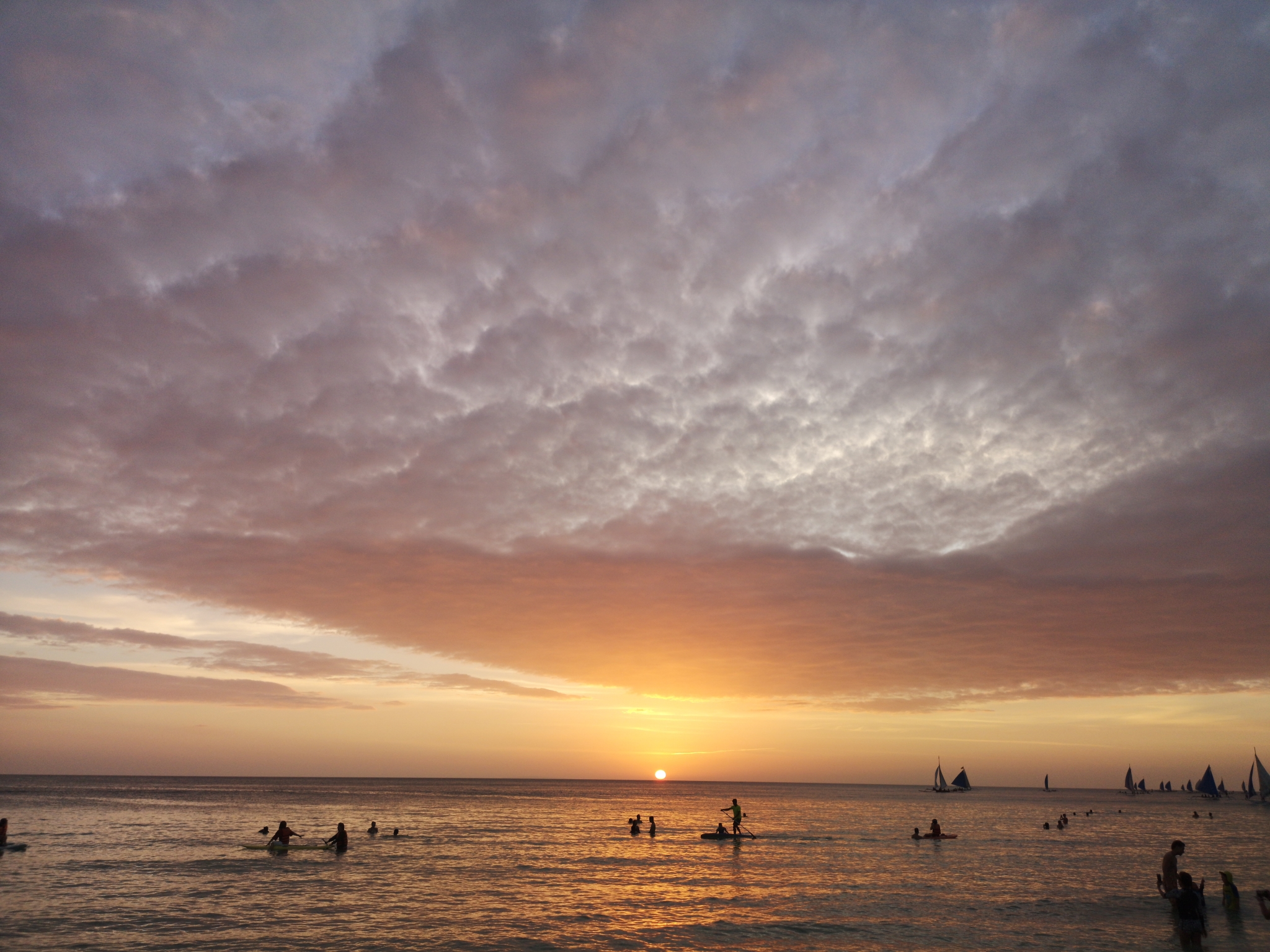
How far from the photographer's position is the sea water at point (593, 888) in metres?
27.0

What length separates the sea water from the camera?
27.0m

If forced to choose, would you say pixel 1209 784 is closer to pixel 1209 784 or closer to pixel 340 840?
pixel 1209 784

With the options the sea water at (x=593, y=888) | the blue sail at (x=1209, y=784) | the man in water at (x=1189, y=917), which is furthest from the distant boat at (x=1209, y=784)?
the man in water at (x=1189, y=917)

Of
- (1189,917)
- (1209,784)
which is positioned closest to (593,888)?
(1189,917)

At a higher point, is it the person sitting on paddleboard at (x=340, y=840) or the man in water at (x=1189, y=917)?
the man in water at (x=1189, y=917)

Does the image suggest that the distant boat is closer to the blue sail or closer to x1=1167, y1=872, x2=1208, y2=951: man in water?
the blue sail

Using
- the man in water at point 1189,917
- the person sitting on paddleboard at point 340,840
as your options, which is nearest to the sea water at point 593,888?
the person sitting on paddleboard at point 340,840

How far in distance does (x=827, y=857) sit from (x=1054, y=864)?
1478 centimetres

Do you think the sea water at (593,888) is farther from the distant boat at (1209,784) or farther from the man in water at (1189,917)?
the distant boat at (1209,784)

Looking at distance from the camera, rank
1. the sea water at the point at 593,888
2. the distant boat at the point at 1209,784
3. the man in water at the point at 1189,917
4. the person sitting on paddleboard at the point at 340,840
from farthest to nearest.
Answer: the distant boat at the point at 1209,784
the person sitting on paddleboard at the point at 340,840
the sea water at the point at 593,888
the man in water at the point at 1189,917

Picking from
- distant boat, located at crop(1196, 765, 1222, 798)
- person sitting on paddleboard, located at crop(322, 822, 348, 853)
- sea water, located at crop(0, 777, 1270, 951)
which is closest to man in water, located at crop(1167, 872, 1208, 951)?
sea water, located at crop(0, 777, 1270, 951)

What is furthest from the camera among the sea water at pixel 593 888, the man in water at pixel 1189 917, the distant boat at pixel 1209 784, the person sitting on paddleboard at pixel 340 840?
the distant boat at pixel 1209 784

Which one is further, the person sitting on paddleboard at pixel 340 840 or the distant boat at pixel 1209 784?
the distant boat at pixel 1209 784

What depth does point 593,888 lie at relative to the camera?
38.1 meters
